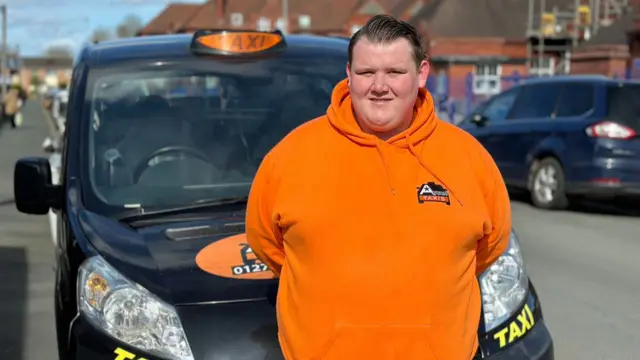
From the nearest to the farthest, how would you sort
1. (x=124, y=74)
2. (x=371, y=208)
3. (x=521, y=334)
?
(x=371, y=208), (x=521, y=334), (x=124, y=74)

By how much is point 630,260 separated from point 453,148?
6575mm

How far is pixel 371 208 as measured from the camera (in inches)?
91.1

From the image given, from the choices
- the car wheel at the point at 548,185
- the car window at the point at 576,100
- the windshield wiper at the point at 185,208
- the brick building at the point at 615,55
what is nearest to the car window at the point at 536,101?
the car window at the point at 576,100

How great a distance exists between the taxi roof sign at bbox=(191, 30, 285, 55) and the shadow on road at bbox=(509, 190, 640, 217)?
27.8 ft

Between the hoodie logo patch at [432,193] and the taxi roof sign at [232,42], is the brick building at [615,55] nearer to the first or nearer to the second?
the taxi roof sign at [232,42]

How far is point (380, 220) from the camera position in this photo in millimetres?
2307

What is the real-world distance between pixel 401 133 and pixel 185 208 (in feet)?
4.96

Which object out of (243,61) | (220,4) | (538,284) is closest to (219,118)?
(243,61)

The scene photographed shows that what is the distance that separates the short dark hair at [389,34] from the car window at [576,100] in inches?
384

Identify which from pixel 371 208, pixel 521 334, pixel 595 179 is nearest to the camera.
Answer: pixel 371 208

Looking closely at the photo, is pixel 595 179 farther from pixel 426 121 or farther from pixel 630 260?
pixel 426 121

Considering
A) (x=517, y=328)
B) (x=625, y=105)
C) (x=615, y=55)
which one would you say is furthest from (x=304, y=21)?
(x=517, y=328)

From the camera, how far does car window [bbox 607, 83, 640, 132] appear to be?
11227 mm

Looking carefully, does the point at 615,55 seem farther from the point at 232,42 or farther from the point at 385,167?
the point at 385,167
